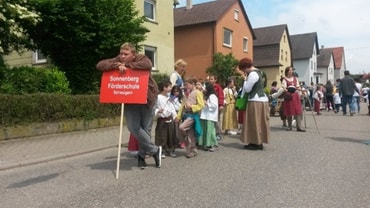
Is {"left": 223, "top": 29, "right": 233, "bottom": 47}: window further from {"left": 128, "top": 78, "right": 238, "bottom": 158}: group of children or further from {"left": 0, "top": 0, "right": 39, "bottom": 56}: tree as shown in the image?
{"left": 128, "top": 78, "right": 238, "bottom": 158}: group of children

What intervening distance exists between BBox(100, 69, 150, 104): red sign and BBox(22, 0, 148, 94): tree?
25.8ft

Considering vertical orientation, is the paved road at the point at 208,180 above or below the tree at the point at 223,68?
below

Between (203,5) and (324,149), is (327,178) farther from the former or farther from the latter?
(203,5)

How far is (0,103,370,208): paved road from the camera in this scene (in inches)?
201

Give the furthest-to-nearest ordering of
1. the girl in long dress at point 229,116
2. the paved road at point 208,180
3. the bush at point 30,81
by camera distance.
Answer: the girl in long dress at point 229,116, the bush at point 30,81, the paved road at point 208,180

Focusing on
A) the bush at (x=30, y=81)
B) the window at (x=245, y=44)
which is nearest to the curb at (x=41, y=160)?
the bush at (x=30, y=81)

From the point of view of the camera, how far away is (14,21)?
12.1 meters

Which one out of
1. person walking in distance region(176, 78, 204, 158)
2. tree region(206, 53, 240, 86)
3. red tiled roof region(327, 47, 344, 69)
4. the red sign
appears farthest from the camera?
red tiled roof region(327, 47, 344, 69)

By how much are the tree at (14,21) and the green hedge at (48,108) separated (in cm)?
227

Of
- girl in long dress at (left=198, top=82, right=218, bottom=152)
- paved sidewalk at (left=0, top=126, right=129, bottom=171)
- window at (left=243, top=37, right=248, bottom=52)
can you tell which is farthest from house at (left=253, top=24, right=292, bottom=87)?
girl in long dress at (left=198, top=82, right=218, bottom=152)

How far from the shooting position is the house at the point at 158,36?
23.0 metres

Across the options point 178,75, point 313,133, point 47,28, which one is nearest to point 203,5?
point 47,28

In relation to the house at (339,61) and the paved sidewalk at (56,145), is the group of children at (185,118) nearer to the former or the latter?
the paved sidewalk at (56,145)

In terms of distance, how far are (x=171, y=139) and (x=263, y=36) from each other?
145ft
